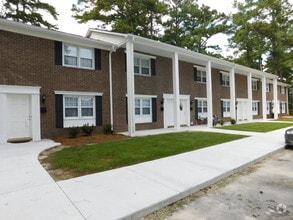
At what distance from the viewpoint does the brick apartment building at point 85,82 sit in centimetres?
976

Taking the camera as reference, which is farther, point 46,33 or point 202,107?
point 202,107

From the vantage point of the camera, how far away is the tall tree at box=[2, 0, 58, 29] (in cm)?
2072

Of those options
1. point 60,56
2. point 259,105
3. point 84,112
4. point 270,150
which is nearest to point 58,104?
point 84,112

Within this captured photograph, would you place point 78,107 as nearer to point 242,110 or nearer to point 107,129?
point 107,129

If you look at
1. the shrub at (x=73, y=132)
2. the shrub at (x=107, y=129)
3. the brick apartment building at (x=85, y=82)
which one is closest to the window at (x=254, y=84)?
the brick apartment building at (x=85, y=82)

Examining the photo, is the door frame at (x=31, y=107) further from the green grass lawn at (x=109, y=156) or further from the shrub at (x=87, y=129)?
the green grass lawn at (x=109, y=156)

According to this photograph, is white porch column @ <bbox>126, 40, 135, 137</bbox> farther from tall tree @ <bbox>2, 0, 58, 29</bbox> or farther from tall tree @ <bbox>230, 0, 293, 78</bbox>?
tall tree @ <bbox>230, 0, 293, 78</bbox>

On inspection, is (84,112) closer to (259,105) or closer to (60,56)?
(60,56)

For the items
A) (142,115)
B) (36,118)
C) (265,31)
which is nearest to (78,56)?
(36,118)

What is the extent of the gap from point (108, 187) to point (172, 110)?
12674mm

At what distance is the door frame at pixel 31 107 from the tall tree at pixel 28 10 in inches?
595

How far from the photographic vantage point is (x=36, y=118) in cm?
1016

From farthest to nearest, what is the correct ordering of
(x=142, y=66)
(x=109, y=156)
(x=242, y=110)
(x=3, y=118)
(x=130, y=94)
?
(x=242, y=110)
(x=142, y=66)
(x=130, y=94)
(x=3, y=118)
(x=109, y=156)

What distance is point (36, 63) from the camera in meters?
10.3
